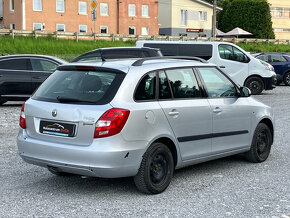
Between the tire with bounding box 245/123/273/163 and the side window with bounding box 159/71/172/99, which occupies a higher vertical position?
the side window with bounding box 159/71/172/99

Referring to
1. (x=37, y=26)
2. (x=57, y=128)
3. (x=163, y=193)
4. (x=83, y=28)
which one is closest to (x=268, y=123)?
(x=163, y=193)

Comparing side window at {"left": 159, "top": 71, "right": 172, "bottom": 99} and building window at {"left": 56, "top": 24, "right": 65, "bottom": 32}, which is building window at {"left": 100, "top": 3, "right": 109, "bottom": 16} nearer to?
building window at {"left": 56, "top": 24, "right": 65, "bottom": 32}

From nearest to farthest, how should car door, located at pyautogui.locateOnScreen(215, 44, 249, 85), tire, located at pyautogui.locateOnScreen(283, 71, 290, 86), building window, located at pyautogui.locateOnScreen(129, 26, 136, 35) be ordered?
car door, located at pyautogui.locateOnScreen(215, 44, 249, 85) → tire, located at pyautogui.locateOnScreen(283, 71, 290, 86) → building window, located at pyautogui.locateOnScreen(129, 26, 136, 35)

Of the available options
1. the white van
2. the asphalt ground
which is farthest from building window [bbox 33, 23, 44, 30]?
the asphalt ground

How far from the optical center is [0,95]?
1514 centimetres

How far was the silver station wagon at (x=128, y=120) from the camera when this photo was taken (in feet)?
18.6

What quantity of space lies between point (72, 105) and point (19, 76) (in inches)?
386

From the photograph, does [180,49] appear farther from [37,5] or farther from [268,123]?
[37,5]

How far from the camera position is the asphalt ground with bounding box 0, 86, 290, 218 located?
18.0 feet

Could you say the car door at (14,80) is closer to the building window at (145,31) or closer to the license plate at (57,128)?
the license plate at (57,128)

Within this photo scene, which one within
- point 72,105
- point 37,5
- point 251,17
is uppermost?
point 37,5

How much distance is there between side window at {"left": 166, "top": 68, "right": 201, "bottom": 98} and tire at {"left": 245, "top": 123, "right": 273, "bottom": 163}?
1507mm

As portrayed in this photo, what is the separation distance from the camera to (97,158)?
5.60m

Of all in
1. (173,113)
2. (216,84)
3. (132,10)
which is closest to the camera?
(173,113)
